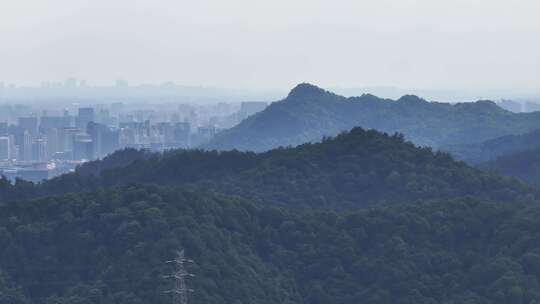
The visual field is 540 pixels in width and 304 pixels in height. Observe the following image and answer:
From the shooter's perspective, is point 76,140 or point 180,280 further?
point 76,140

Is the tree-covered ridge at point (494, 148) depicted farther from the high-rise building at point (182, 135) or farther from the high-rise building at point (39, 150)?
the high-rise building at point (39, 150)

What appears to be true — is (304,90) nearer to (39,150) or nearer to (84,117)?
(39,150)

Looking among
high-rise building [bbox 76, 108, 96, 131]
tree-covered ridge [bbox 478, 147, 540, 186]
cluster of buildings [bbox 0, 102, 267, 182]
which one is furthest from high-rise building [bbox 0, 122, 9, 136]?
tree-covered ridge [bbox 478, 147, 540, 186]

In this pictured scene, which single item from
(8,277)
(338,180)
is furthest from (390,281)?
(338,180)

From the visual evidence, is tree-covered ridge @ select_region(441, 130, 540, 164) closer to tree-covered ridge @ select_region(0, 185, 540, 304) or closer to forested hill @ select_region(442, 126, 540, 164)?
forested hill @ select_region(442, 126, 540, 164)

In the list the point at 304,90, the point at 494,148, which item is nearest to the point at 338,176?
the point at 494,148

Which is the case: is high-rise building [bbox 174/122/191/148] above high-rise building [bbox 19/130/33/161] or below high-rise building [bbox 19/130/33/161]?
above
